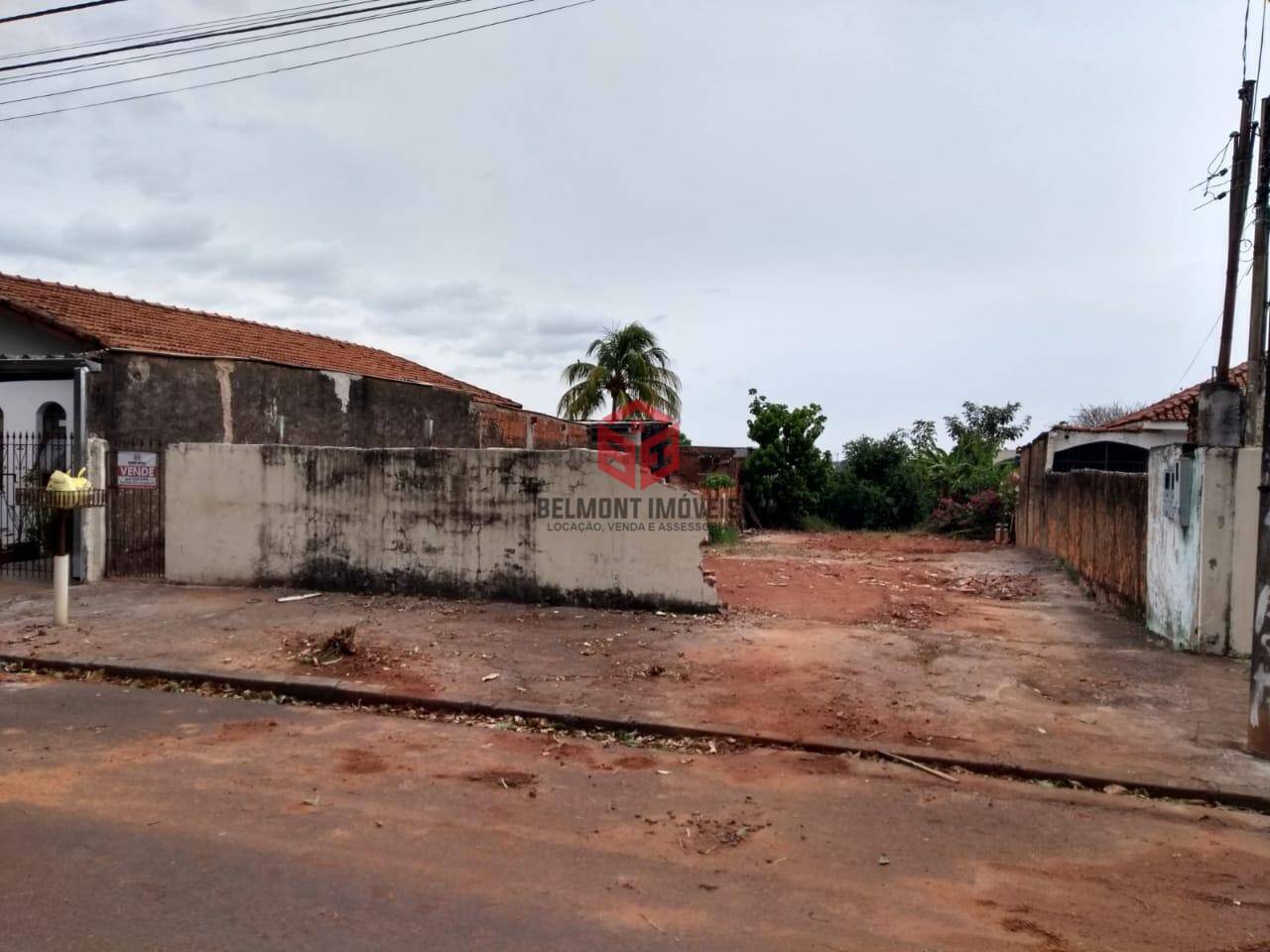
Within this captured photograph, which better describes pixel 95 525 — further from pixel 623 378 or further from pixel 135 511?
pixel 623 378

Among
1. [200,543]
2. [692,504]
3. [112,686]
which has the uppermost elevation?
[692,504]

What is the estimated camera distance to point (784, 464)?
30266 millimetres

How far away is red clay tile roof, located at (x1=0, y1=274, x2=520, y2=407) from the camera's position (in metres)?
13.7

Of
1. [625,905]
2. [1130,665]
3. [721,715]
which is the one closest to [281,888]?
[625,905]

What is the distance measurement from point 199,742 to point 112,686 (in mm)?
2187

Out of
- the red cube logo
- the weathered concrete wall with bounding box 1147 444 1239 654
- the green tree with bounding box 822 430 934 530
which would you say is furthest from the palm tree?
the weathered concrete wall with bounding box 1147 444 1239 654

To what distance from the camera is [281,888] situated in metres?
3.70

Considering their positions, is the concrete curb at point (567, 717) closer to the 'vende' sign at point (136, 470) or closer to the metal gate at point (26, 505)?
the 'vende' sign at point (136, 470)

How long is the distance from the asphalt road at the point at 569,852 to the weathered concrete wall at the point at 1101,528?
21.7ft

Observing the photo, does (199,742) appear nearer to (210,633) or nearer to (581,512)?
(210,633)

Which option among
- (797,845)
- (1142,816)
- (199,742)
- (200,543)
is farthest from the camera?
(200,543)

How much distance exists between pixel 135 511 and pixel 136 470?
2.21 ft

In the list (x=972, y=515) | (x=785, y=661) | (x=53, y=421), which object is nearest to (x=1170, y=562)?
(x=785, y=661)

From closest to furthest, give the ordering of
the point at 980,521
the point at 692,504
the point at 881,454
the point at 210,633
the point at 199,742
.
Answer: the point at 199,742
the point at 210,633
the point at 692,504
the point at 980,521
the point at 881,454
